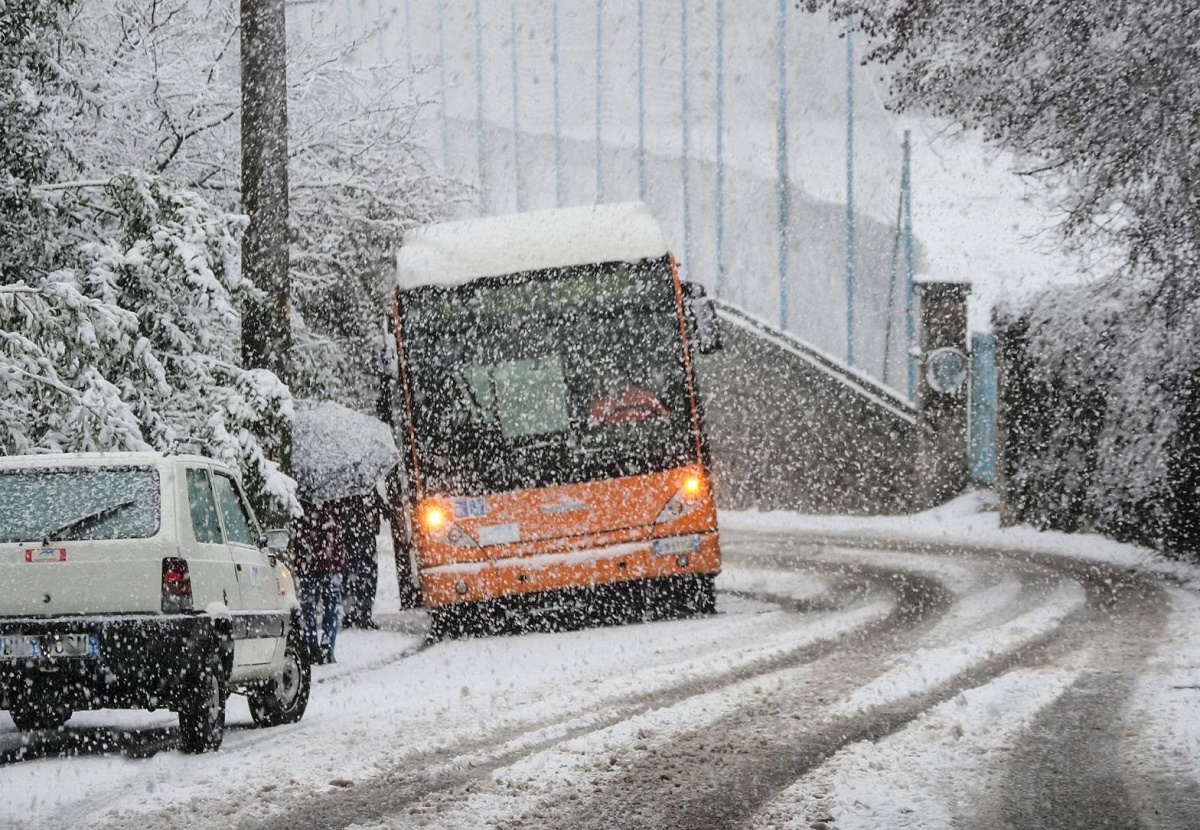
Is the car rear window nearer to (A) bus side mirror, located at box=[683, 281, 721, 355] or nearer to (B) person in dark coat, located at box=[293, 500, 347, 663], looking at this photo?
(B) person in dark coat, located at box=[293, 500, 347, 663]

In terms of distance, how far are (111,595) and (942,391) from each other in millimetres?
23818

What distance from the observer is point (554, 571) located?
13.2m

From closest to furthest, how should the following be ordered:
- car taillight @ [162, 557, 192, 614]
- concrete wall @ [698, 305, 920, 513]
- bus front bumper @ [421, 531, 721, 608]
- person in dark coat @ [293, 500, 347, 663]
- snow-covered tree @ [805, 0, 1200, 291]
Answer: car taillight @ [162, 557, 192, 614], snow-covered tree @ [805, 0, 1200, 291], person in dark coat @ [293, 500, 347, 663], bus front bumper @ [421, 531, 721, 608], concrete wall @ [698, 305, 920, 513]

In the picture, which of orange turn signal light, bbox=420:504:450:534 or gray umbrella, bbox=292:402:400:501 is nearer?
gray umbrella, bbox=292:402:400:501

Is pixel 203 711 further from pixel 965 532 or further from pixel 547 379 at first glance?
pixel 965 532

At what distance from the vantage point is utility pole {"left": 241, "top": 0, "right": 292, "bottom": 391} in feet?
41.3

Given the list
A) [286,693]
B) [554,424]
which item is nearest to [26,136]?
[554,424]

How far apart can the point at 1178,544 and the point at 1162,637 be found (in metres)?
7.19

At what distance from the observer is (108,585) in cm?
763

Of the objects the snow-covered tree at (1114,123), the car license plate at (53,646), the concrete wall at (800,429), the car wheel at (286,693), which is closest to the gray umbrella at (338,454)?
the car wheel at (286,693)

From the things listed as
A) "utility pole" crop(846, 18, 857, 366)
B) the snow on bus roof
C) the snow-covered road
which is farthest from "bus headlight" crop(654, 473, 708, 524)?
"utility pole" crop(846, 18, 857, 366)

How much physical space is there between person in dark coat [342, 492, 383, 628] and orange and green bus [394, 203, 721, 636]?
0.38m

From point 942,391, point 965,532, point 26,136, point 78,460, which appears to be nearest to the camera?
point 78,460

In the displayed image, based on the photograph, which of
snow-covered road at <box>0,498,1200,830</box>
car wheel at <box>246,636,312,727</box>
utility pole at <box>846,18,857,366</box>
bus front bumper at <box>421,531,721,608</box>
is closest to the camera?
snow-covered road at <box>0,498,1200,830</box>
